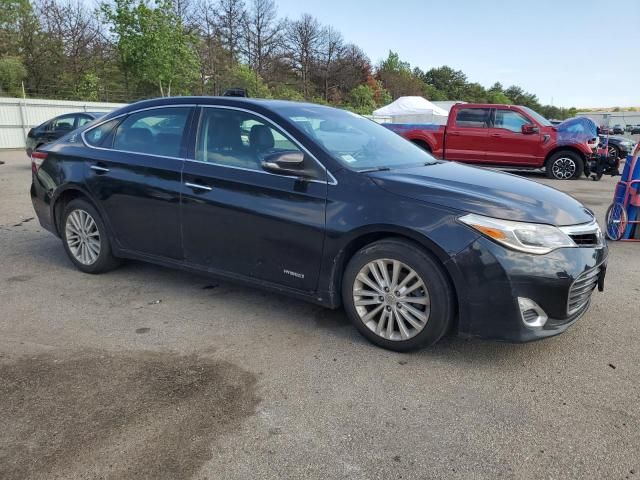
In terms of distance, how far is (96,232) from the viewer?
4855 millimetres

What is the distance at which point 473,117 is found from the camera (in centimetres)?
1412

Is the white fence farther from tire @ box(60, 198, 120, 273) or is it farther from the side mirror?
the side mirror

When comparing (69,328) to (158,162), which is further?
(158,162)

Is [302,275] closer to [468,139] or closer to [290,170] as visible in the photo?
[290,170]

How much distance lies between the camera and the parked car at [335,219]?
10.2ft

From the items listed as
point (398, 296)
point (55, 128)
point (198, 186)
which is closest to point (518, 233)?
point (398, 296)

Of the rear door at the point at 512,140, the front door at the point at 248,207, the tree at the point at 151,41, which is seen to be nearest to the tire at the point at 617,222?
the front door at the point at 248,207

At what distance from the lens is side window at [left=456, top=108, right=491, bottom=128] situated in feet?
46.0

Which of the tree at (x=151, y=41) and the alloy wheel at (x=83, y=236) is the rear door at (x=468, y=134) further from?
the tree at (x=151, y=41)

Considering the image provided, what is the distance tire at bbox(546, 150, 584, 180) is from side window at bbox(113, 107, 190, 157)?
39.6ft

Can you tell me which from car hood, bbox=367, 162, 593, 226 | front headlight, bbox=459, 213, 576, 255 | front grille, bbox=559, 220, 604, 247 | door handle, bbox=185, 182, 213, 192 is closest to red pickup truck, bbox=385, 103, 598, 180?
car hood, bbox=367, 162, 593, 226

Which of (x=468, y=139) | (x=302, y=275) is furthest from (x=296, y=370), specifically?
(x=468, y=139)

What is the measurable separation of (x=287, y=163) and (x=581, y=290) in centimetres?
207

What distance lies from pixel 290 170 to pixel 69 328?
2.01m
